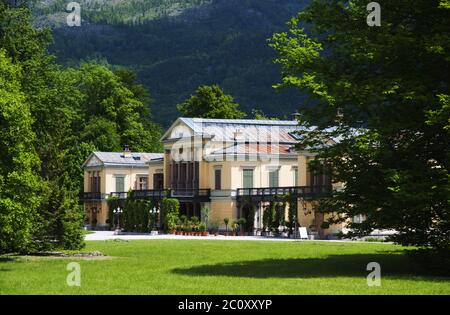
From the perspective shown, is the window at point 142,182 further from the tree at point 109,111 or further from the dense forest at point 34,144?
the dense forest at point 34,144

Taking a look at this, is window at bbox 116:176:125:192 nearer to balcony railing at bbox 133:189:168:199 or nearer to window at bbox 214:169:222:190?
balcony railing at bbox 133:189:168:199

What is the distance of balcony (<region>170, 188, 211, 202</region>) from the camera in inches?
2849

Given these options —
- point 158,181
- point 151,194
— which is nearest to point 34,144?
point 151,194

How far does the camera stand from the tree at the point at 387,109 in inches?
874

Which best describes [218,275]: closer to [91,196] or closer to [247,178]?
[247,178]

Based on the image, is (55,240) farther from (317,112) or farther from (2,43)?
(317,112)

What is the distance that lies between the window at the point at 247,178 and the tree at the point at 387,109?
4453 cm

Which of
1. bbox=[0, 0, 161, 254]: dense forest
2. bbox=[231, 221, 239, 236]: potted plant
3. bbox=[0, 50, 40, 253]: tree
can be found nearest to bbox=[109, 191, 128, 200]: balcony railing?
Answer: bbox=[231, 221, 239, 236]: potted plant

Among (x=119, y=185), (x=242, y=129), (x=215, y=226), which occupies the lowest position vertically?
(x=215, y=226)

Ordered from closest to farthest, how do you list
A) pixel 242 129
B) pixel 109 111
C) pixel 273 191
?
pixel 273 191 → pixel 242 129 → pixel 109 111

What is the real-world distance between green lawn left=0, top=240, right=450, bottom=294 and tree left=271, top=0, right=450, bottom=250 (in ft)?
6.17

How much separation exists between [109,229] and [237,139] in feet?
56.4

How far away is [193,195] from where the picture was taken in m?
72.8

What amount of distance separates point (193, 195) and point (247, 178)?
18.1ft
